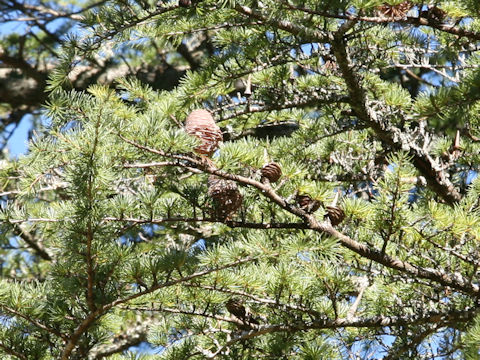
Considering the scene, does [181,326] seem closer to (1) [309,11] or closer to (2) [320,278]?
(2) [320,278]

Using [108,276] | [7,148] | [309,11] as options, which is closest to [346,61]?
[309,11]

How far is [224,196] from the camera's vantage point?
60.6 inches

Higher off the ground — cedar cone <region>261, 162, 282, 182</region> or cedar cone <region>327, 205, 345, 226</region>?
cedar cone <region>261, 162, 282, 182</region>

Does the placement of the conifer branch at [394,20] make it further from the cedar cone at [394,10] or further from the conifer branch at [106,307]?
the conifer branch at [106,307]

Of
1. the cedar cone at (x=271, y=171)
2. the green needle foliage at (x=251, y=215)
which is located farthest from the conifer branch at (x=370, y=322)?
the cedar cone at (x=271, y=171)

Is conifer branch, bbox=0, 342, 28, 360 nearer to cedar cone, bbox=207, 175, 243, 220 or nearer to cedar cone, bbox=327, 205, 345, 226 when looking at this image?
cedar cone, bbox=207, 175, 243, 220

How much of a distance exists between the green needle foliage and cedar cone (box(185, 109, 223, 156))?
0.07 m

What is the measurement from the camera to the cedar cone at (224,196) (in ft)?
5.04

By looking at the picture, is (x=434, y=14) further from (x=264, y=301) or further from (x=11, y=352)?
(x=11, y=352)

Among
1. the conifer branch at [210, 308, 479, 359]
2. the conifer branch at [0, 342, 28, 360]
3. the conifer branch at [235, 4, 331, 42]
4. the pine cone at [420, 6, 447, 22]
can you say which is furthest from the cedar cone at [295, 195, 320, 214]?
the conifer branch at [0, 342, 28, 360]

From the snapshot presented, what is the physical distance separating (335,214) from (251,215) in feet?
1.02

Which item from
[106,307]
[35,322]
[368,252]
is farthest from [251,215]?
[35,322]

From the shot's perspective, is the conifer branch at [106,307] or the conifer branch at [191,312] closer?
the conifer branch at [106,307]

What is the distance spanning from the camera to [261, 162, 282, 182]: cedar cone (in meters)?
1.53
